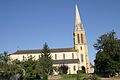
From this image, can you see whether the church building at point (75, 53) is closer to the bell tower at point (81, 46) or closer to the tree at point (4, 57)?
the bell tower at point (81, 46)

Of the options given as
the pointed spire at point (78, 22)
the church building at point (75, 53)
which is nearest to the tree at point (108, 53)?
the church building at point (75, 53)

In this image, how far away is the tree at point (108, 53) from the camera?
8481 centimetres

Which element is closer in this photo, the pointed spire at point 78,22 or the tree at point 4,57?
the tree at point 4,57

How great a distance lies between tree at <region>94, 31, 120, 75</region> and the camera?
84812mm

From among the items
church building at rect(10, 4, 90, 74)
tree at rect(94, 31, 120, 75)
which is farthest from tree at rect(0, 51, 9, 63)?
church building at rect(10, 4, 90, 74)

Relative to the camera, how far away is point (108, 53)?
86000mm

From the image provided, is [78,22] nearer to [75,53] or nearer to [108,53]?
[75,53]

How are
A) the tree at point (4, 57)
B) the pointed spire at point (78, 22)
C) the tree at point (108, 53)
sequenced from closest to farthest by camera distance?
the tree at point (4, 57), the tree at point (108, 53), the pointed spire at point (78, 22)

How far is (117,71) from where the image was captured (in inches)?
3391

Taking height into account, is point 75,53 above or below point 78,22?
below

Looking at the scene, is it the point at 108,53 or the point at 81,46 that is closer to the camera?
the point at 108,53

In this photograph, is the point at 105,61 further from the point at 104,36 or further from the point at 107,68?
the point at 104,36

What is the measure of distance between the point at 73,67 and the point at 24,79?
1666 inches

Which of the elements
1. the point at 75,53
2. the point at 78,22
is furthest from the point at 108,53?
the point at 78,22
